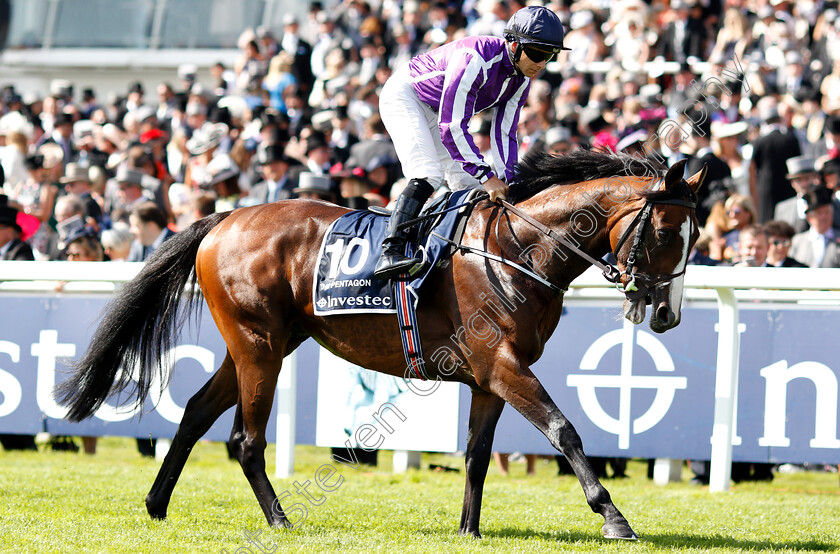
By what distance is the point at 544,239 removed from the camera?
4.70m

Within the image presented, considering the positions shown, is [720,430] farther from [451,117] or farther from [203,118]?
[203,118]

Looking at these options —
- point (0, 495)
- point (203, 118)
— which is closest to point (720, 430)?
point (0, 495)

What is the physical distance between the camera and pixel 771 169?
29.7 feet

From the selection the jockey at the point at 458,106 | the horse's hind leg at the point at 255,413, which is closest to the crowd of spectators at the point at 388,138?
the jockey at the point at 458,106

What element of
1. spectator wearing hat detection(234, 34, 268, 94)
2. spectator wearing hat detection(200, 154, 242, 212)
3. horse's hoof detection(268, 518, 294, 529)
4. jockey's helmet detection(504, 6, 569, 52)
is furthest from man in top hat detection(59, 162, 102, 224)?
jockey's helmet detection(504, 6, 569, 52)

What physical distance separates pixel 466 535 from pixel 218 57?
15202mm

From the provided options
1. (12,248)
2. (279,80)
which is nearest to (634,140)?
(12,248)

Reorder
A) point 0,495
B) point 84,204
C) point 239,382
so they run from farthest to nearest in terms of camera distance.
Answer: point 84,204, point 0,495, point 239,382

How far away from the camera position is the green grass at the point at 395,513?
450 cm

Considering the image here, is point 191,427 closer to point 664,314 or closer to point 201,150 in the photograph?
point 664,314

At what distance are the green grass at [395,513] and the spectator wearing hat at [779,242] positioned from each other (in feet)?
4.70

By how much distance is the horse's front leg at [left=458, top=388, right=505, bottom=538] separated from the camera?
480 cm

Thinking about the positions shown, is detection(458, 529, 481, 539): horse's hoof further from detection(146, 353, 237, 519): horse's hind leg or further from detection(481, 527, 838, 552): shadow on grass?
detection(146, 353, 237, 519): horse's hind leg

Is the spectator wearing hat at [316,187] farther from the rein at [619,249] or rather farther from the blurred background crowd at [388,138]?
the rein at [619,249]
